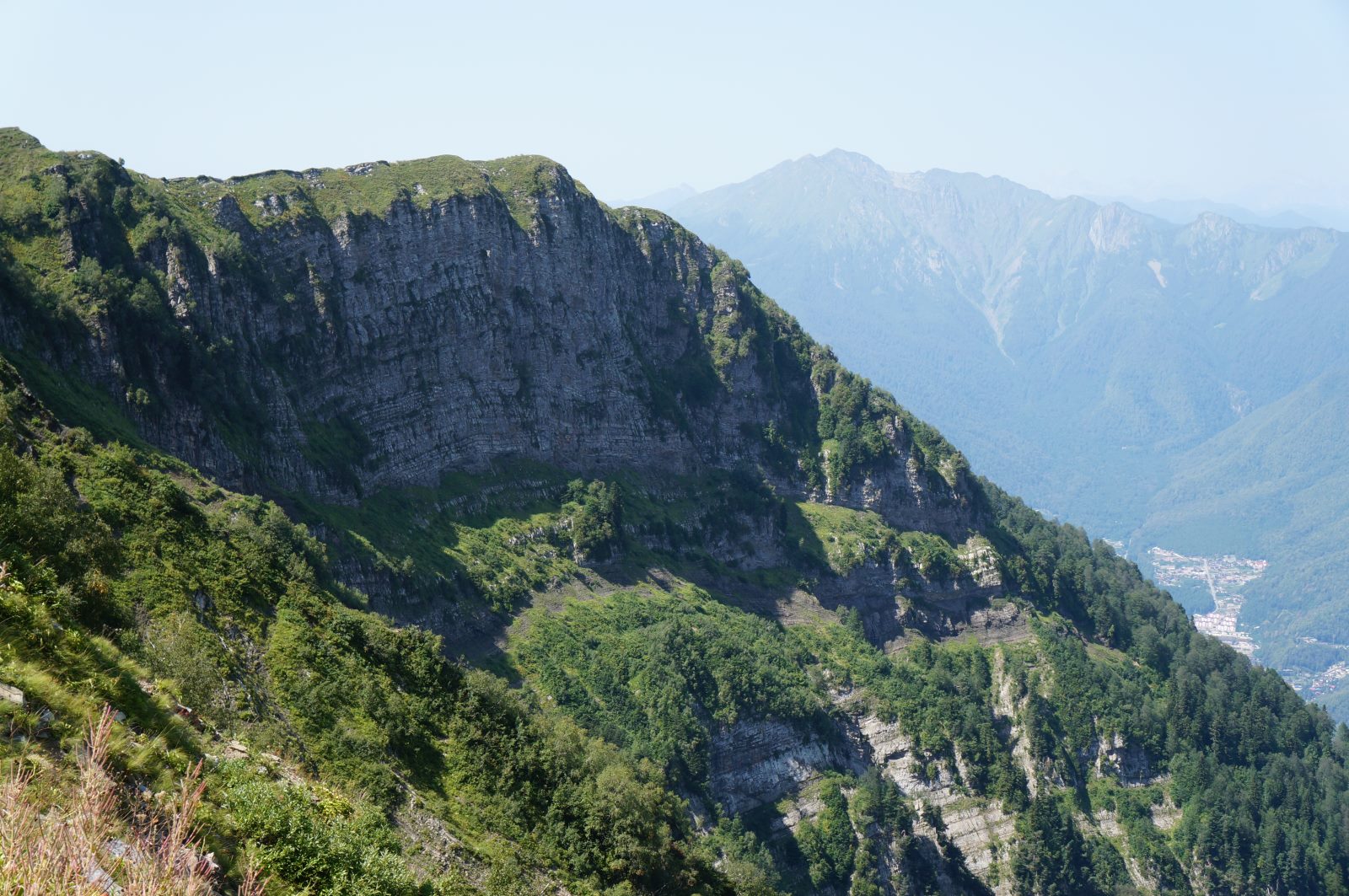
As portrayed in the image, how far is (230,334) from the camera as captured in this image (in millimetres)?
94500

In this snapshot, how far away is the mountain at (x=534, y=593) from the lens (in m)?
43.7

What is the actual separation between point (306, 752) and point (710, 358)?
121 metres

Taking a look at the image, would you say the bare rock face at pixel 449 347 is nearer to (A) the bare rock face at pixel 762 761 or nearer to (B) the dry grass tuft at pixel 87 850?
(A) the bare rock face at pixel 762 761

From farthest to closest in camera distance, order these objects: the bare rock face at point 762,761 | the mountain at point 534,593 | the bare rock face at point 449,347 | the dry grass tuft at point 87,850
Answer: the bare rock face at point 762,761, the bare rock face at point 449,347, the mountain at point 534,593, the dry grass tuft at point 87,850

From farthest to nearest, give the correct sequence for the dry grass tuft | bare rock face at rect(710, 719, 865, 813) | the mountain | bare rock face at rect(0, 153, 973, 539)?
bare rock face at rect(710, 719, 865, 813)
bare rock face at rect(0, 153, 973, 539)
the mountain
the dry grass tuft

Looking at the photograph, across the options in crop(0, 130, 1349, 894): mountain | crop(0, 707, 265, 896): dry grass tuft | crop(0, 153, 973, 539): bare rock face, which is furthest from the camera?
crop(0, 153, 973, 539): bare rock face

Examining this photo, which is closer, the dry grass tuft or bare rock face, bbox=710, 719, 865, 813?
the dry grass tuft

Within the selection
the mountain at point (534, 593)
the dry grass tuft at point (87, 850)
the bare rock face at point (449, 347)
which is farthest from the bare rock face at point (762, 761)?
the dry grass tuft at point (87, 850)

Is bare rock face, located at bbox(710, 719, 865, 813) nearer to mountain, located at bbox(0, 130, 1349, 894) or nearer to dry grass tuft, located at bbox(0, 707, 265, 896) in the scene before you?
mountain, located at bbox(0, 130, 1349, 894)

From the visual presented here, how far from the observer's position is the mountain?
4369 centimetres

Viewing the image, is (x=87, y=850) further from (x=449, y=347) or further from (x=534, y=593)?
(x=449, y=347)

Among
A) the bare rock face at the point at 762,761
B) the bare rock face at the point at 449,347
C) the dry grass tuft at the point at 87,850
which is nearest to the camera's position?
the dry grass tuft at the point at 87,850

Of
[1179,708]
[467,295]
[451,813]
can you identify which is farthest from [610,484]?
[1179,708]

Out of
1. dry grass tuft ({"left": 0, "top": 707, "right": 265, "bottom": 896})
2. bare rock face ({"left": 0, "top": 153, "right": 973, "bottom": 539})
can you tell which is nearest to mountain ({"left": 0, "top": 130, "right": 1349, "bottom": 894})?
dry grass tuft ({"left": 0, "top": 707, "right": 265, "bottom": 896})
